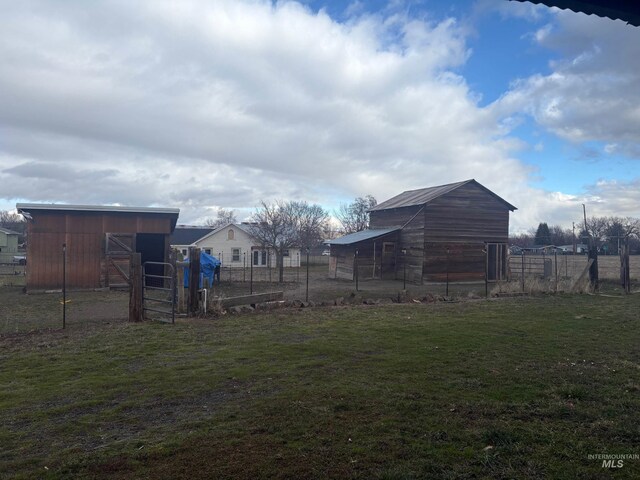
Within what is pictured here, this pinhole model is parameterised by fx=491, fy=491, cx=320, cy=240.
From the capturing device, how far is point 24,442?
14.0 ft

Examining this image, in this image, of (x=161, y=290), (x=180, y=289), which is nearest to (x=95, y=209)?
(x=161, y=290)

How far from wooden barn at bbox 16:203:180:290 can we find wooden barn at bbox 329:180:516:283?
500 inches

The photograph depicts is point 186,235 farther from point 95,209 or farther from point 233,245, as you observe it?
point 95,209

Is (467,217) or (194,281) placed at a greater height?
(467,217)

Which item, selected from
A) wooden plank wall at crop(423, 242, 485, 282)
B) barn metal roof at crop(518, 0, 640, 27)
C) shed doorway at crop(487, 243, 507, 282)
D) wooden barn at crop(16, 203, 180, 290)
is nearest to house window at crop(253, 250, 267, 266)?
wooden plank wall at crop(423, 242, 485, 282)

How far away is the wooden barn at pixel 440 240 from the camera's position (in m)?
28.7

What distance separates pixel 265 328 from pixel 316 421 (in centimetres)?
631

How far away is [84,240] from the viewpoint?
23.2 metres

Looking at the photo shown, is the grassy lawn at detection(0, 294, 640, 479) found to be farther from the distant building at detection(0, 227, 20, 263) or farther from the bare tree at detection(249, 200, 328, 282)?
the distant building at detection(0, 227, 20, 263)

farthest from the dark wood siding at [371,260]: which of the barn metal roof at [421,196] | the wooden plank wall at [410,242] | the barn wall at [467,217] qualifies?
the barn wall at [467,217]

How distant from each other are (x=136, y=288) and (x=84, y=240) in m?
13.1

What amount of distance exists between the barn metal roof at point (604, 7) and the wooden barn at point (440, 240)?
2378 centimetres

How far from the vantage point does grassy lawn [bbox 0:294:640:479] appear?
12.4ft

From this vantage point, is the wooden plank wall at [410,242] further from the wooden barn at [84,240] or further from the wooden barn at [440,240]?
the wooden barn at [84,240]
